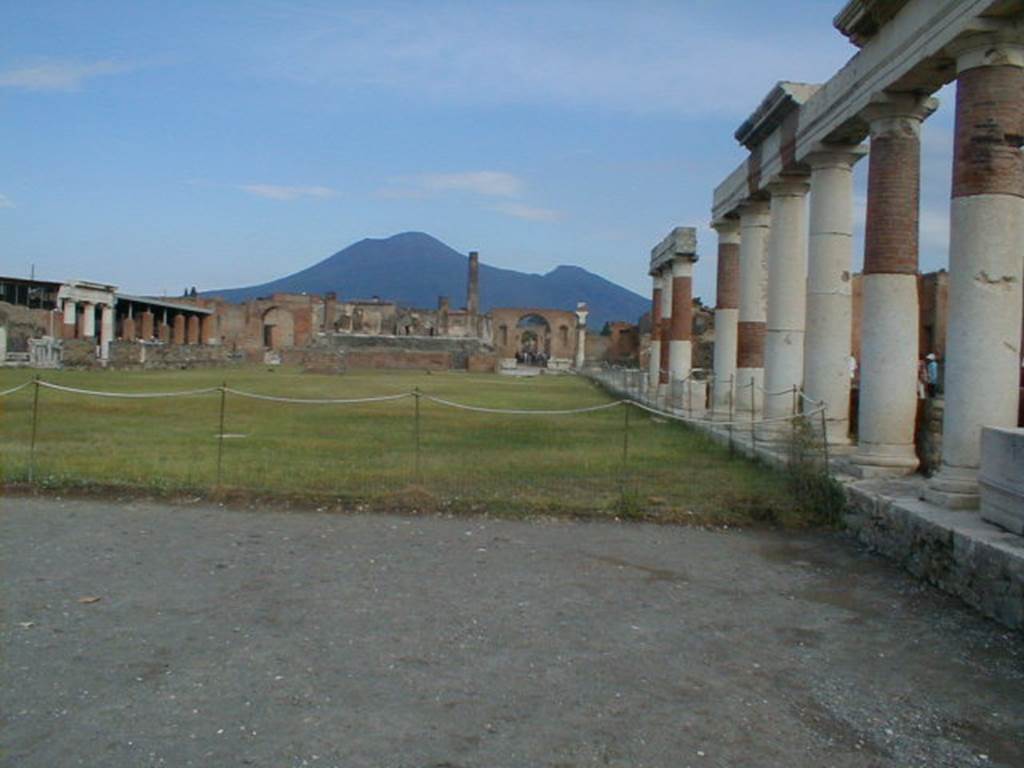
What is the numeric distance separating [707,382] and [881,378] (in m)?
13.5

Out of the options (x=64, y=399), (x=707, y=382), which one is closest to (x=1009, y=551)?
(x=707, y=382)

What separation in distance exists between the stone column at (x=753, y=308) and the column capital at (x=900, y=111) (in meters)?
6.39

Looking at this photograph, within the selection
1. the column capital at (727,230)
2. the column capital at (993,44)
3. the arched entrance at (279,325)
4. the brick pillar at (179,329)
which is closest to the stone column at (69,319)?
the brick pillar at (179,329)

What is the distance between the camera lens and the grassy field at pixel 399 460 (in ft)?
34.3

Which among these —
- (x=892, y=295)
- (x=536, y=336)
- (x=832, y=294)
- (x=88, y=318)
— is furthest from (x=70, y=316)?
(x=892, y=295)

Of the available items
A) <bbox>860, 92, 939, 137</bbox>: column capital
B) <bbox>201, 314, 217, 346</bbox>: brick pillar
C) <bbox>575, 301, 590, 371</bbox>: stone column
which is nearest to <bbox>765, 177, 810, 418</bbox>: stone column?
<bbox>860, 92, 939, 137</bbox>: column capital

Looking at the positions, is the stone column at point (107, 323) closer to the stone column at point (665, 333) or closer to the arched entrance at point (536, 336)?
the arched entrance at point (536, 336)

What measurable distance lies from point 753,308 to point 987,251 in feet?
29.2

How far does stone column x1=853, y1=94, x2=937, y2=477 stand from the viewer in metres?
10.6

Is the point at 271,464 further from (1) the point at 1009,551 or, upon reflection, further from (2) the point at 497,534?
(1) the point at 1009,551

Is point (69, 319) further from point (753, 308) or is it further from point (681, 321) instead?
point (753, 308)

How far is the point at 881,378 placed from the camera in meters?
10.7

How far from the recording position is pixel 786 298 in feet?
49.3

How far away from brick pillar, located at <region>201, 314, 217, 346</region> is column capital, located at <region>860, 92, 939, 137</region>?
6478cm
